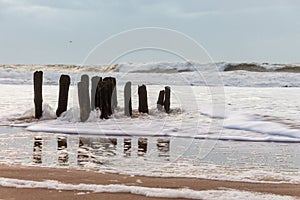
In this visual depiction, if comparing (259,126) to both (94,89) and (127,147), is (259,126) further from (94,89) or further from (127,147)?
(94,89)

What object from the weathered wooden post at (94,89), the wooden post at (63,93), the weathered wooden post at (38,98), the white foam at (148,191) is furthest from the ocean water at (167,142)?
the white foam at (148,191)

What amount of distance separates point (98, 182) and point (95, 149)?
7.49 feet

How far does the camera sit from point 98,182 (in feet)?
14.4

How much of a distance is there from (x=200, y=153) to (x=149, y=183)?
2.17 meters

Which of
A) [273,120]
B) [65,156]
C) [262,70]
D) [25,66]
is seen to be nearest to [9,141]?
[65,156]

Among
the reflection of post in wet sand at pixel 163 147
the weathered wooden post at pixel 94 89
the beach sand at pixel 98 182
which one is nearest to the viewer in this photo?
the beach sand at pixel 98 182

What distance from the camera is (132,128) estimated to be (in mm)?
9188

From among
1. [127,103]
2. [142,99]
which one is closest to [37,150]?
[127,103]

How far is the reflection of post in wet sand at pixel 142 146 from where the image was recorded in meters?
6.49

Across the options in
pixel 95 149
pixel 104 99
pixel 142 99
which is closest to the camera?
pixel 95 149

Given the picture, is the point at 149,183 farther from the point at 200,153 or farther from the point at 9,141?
the point at 9,141

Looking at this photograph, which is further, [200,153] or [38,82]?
[38,82]

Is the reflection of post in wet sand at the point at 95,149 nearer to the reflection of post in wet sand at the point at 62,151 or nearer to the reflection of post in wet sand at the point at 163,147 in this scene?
the reflection of post in wet sand at the point at 62,151

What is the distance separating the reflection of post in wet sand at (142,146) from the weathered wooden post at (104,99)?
2.60 meters
